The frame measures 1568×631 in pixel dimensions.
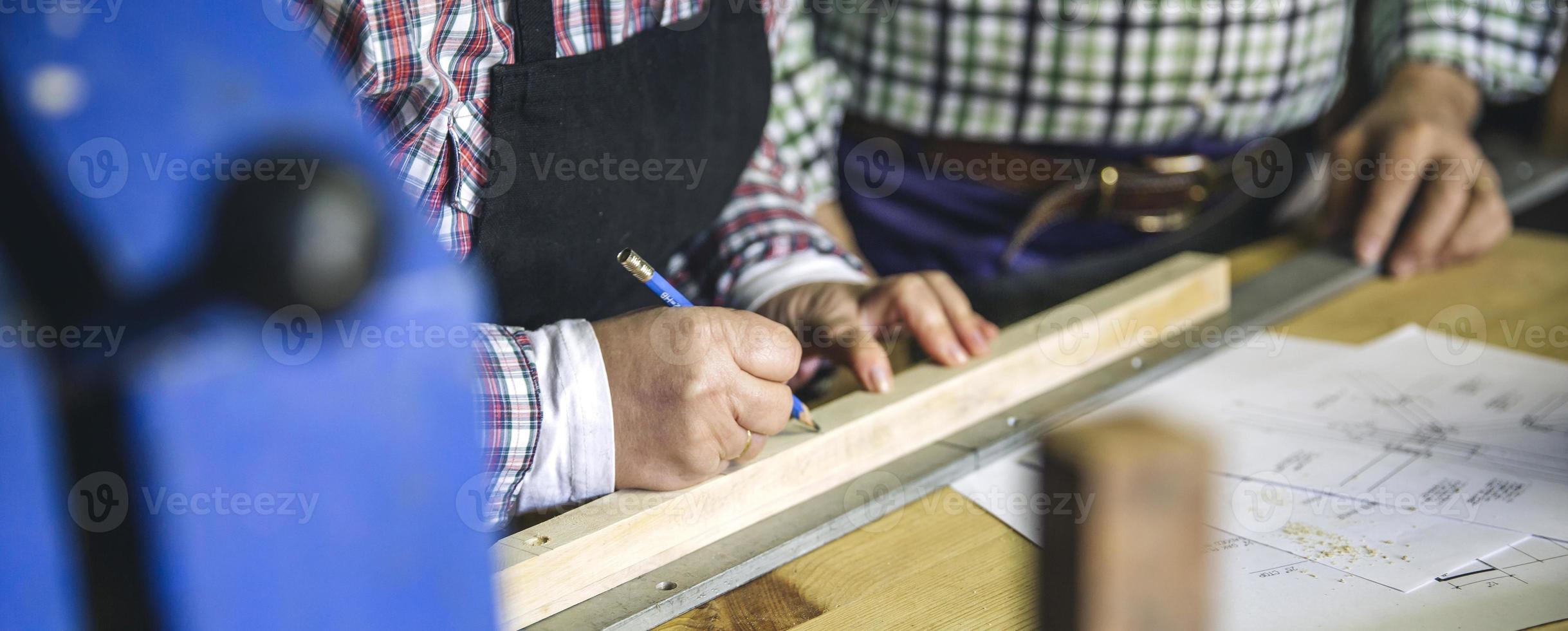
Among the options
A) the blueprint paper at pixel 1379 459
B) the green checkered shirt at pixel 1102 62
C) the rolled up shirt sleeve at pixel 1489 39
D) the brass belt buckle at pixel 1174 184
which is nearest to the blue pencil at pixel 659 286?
the blueprint paper at pixel 1379 459

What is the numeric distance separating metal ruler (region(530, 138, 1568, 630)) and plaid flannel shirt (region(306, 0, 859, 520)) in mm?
99

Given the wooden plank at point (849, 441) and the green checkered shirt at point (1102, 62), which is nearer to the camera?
the wooden plank at point (849, 441)

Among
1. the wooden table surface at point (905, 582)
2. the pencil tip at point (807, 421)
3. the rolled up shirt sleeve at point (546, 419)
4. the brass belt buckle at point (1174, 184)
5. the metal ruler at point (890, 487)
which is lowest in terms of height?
the wooden table surface at point (905, 582)

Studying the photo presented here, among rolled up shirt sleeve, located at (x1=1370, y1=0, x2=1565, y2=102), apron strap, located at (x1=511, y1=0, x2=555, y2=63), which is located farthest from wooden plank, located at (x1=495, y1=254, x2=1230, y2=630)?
rolled up shirt sleeve, located at (x1=1370, y1=0, x2=1565, y2=102)

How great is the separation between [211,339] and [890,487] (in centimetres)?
45

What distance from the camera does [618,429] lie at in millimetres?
635

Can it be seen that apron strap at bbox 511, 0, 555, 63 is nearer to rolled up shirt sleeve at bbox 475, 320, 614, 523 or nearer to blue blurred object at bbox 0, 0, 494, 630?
rolled up shirt sleeve at bbox 475, 320, 614, 523

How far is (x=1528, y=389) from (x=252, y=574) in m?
0.88

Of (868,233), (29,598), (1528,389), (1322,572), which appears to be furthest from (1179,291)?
(29,598)

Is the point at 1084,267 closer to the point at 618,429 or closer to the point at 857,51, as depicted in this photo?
the point at 857,51

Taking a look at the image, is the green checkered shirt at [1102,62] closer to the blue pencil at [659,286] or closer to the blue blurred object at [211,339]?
the blue pencil at [659,286]

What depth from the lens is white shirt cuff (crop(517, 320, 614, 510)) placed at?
2.04ft

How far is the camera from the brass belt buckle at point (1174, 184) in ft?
4.19

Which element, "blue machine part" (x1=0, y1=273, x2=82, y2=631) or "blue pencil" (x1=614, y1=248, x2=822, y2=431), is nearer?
"blue machine part" (x1=0, y1=273, x2=82, y2=631)
